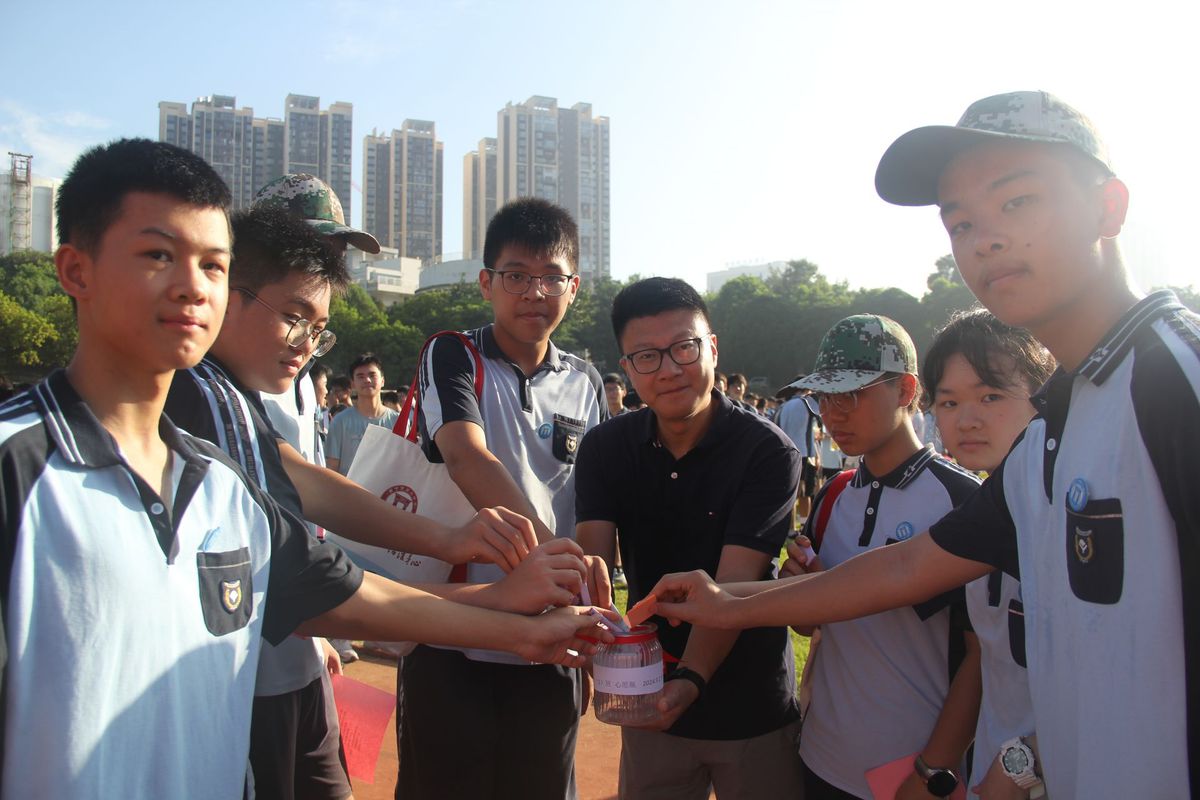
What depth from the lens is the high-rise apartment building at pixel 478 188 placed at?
7962cm

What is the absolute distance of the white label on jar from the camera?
2189mm

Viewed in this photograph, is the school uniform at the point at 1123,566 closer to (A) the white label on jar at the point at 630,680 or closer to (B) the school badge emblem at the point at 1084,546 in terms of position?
(B) the school badge emblem at the point at 1084,546

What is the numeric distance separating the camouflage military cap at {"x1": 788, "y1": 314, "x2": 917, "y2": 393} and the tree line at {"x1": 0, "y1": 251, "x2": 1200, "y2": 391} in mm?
38878

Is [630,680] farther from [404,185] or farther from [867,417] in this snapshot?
[404,185]

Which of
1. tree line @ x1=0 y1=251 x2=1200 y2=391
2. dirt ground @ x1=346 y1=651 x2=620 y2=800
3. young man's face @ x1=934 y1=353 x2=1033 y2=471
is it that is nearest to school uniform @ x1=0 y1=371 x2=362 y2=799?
young man's face @ x1=934 y1=353 x2=1033 y2=471

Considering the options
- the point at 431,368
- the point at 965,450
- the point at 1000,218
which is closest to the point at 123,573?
the point at 431,368

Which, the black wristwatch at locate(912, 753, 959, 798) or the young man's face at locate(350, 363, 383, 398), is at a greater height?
the young man's face at locate(350, 363, 383, 398)

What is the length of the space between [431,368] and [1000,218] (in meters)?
2.03

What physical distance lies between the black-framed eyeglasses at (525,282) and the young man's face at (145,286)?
157 cm

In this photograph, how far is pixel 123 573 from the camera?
1371 mm

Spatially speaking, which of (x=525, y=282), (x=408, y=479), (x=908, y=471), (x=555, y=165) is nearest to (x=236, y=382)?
(x=408, y=479)

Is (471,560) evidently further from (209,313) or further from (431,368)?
(209,313)

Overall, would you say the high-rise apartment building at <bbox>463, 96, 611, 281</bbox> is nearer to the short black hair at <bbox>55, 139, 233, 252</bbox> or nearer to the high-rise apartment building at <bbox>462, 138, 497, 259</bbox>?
the high-rise apartment building at <bbox>462, 138, 497, 259</bbox>

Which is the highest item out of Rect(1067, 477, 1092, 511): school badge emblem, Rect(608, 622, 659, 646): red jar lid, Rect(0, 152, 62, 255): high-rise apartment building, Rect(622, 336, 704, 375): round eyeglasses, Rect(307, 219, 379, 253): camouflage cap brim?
Rect(0, 152, 62, 255): high-rise apartment building
